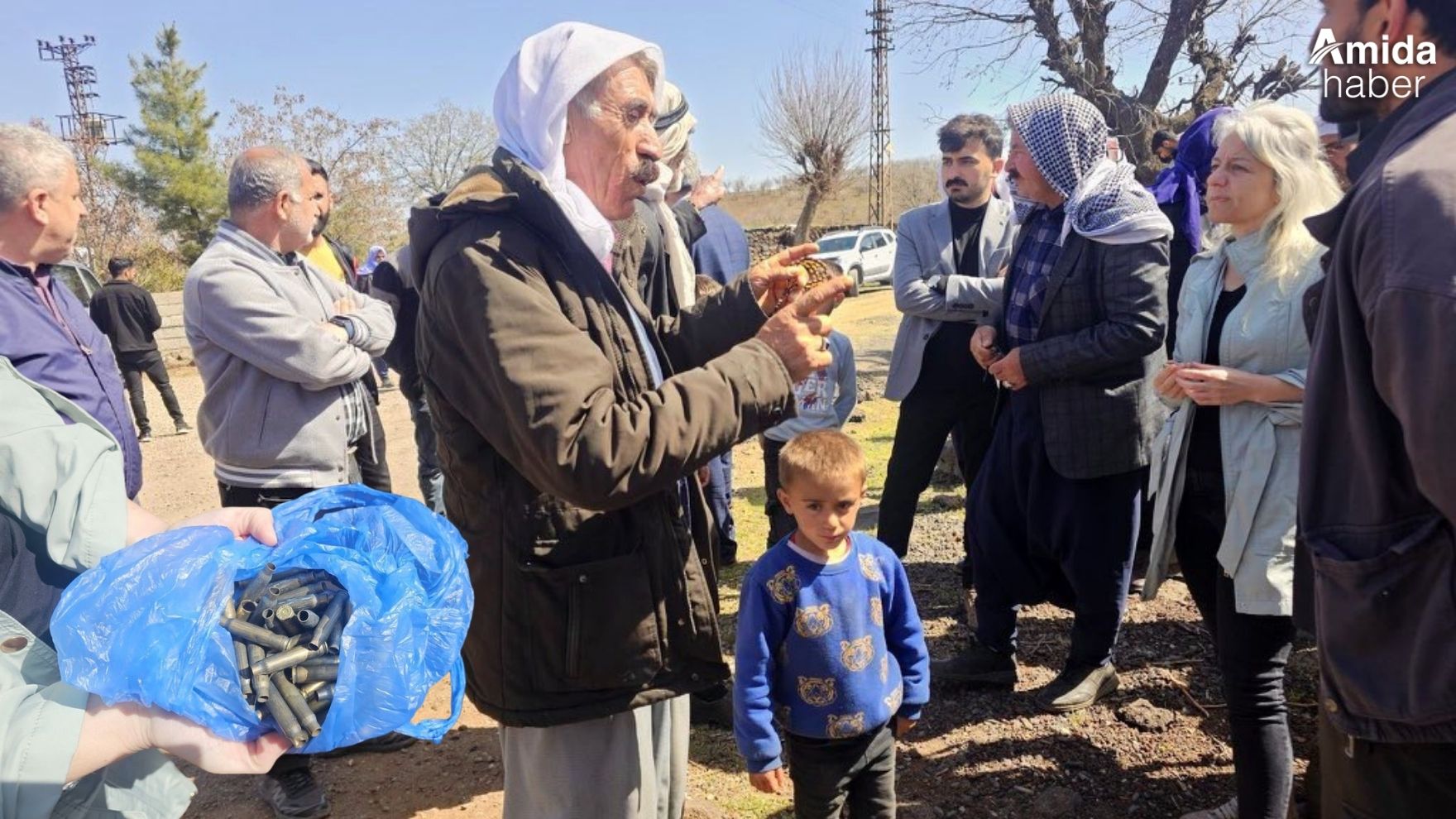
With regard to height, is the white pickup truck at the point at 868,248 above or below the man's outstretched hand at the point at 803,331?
above

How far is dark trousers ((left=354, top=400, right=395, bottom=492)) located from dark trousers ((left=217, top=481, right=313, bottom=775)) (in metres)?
0.31

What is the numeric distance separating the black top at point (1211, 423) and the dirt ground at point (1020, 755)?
1083 mm

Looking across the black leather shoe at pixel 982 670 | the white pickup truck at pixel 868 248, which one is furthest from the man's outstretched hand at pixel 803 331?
the white pickup truck at pixel 868 248

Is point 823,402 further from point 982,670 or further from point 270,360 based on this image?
point 270,360

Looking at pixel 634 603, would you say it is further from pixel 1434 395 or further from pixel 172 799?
pixel 1434 395

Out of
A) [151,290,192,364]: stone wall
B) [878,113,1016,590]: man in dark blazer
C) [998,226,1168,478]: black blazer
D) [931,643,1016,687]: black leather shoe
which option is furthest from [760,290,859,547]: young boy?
[151,290,192,364]: stone wall

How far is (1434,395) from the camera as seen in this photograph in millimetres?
1318

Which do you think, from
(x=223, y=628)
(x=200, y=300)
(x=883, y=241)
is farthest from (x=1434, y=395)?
(x=883, y=241)

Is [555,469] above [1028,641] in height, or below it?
above

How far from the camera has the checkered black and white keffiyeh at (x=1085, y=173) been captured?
119 inches

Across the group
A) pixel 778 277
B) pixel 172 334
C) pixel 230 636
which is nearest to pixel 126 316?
pixel 778 277

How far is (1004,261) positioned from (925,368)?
643 millimetres

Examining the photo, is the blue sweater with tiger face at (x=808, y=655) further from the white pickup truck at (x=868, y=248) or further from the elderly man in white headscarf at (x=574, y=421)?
the white pickup truck at (x=868, y=248)

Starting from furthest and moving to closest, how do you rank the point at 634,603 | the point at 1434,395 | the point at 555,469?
1. the point at 634,603
2. the point at 555,469
3. the point at 1434,395
